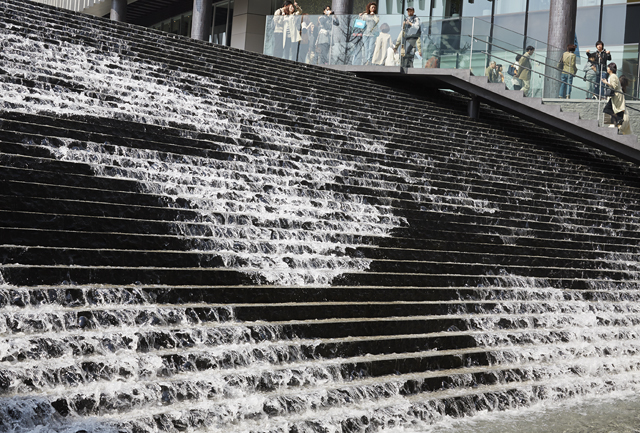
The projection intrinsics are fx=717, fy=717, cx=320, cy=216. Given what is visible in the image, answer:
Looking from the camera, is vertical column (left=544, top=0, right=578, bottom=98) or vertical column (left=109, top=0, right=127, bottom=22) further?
vertical column (left=109, top=0, right=127, bottom=22)

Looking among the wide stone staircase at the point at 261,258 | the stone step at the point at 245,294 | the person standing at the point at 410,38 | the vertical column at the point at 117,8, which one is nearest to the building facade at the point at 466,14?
the vertical column at the point at 117,8

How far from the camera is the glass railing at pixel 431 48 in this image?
16297mm

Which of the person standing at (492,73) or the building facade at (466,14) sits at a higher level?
the building facade at (466,14)

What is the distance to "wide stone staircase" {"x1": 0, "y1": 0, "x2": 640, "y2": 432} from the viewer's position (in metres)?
5.59

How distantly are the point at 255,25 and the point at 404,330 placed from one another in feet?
72.7

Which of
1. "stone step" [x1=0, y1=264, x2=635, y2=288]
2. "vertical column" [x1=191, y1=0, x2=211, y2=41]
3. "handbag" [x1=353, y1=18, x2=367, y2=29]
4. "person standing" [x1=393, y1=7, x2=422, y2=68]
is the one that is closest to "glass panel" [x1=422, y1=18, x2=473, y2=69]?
"person standing" [x1=393, y1=7, x2=422, y2=68]

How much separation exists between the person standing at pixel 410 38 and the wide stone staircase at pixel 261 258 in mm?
3888

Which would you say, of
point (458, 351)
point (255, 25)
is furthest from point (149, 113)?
point (255, 25)

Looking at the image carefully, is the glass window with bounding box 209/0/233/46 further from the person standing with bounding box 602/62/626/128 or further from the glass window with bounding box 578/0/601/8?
the person standing with bounding box 602/62/626/128

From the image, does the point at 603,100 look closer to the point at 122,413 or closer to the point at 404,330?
the point at 404,330

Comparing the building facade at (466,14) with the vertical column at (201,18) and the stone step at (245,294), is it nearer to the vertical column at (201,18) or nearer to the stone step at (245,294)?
the vertical column at (201,18)

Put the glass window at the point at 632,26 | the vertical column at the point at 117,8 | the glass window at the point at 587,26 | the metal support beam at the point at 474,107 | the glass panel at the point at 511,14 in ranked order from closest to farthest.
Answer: the metal support beam at the point at 474,107
the glass window at the point at 632,26
the glass window at the point at 587,26
the glass panel at the point at 511,14
the vertical column at the point at 117,8

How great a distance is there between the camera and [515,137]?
1616 centimetres

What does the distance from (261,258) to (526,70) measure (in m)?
11.1
